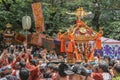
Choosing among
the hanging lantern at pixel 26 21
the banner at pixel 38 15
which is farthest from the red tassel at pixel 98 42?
the hanging lantern at pixel 26 21

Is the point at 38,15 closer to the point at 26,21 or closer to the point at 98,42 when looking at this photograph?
the point at 26,21

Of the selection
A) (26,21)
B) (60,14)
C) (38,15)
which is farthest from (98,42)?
(60,14)

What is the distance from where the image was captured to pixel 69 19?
2244cm

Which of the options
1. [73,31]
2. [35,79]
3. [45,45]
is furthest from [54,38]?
[35,79]

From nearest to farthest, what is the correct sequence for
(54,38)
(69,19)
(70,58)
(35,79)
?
(35,79) < (70,58) < (54,38) < (69,19)

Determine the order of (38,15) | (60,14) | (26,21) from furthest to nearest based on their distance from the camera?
(60,14) → (38,15) → (26,21)

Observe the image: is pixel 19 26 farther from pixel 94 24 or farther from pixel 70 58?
pixel 70 58

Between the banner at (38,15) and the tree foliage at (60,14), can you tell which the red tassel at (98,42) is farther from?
the tree foliage at (60,14)

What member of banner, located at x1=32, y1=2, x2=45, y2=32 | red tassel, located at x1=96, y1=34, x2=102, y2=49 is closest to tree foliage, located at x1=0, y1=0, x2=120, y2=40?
banner, located at x1=32, y1=2, x2=45, y2=32

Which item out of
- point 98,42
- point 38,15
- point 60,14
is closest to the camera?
point 98,42

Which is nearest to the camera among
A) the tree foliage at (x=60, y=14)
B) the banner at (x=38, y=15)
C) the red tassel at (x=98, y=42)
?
the red tassel at (x=98, y=42)

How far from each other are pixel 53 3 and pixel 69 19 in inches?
53.2

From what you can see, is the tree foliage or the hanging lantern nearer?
the hanging lantern

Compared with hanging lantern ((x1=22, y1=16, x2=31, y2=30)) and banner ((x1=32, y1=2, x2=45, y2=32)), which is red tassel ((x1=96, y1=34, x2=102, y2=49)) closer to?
banner ((x1=32, y1=2, x2=45, y2=32))
